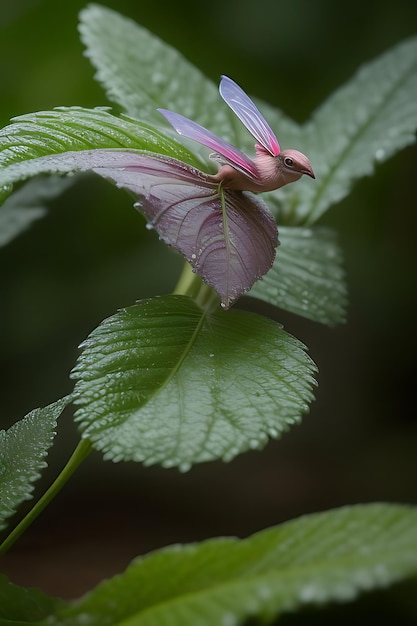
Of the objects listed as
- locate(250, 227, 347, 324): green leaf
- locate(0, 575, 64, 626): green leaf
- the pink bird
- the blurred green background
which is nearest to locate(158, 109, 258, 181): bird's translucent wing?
the pink bird

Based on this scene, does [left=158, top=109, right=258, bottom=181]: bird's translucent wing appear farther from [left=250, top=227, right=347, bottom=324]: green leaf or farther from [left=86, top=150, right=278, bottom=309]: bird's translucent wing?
[left=250, top=227, right=347, bottom=324]: green leaf

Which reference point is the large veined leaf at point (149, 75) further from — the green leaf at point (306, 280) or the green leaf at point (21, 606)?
the green leaf at point (21, 606)

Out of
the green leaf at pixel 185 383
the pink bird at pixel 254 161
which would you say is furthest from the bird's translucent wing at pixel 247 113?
the green leaf at pixel 185 383

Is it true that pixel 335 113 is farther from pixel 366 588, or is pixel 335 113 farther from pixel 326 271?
pixel 366 588

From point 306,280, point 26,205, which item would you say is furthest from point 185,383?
point 26,205

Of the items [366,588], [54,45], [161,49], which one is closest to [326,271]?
[161,49]
